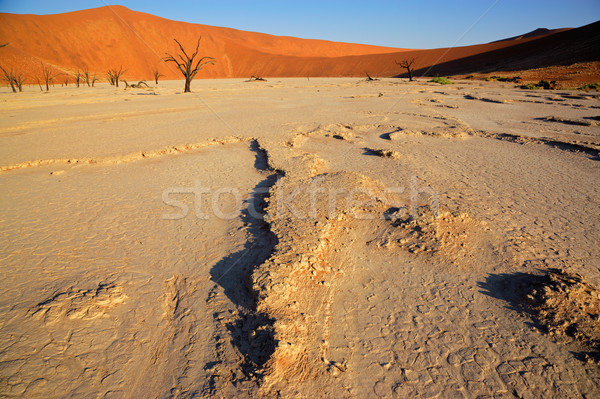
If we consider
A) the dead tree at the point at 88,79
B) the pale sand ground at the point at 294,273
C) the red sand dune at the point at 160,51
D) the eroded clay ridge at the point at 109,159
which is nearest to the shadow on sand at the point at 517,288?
the pale sand ground at the point at 294,273

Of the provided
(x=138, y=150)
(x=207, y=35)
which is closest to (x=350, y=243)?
(x=138, y=150)

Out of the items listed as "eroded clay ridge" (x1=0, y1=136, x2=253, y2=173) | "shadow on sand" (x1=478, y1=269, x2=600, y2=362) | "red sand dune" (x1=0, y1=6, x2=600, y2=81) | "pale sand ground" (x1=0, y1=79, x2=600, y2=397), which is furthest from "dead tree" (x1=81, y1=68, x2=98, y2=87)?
"shadow on sand" (x1=478, y1=269, x2=600, y2=362)

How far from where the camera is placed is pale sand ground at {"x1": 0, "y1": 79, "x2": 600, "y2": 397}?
4.91 ft

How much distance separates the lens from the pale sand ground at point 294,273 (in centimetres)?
150

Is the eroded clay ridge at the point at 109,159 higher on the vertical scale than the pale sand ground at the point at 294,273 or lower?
higher

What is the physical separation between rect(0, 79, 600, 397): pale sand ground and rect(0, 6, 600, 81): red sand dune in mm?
30009

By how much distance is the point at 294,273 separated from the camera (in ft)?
6.75

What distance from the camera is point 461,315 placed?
1.80 metres

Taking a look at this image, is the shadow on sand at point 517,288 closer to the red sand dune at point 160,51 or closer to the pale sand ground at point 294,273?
the pale sand ground at point 294,273

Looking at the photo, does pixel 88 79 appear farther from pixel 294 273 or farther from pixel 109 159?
pixel 294 273

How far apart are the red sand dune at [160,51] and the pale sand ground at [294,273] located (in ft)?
98.5

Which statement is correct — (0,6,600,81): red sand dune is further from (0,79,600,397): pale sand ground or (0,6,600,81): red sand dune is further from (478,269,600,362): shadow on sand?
(478,269,600,362): shadow on sand

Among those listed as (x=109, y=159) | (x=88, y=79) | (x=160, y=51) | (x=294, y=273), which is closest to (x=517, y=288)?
(x=294, y=273)

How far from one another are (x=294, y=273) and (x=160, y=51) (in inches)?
2502
